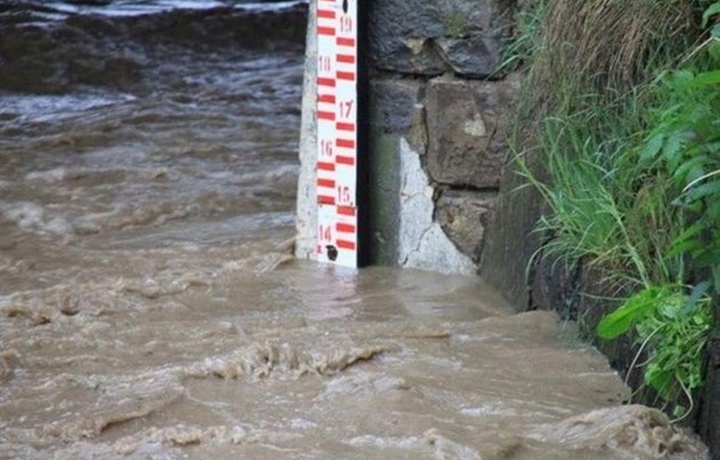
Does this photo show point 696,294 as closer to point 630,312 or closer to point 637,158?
point 630,312

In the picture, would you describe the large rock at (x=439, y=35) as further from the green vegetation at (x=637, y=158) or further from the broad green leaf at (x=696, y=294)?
the broad green leaf at (x=696, y=294)

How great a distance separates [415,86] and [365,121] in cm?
23

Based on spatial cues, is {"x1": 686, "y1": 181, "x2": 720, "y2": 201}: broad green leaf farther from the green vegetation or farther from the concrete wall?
the concrete wall

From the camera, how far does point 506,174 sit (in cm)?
526

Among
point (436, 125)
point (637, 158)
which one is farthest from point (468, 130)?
point (637, 158)

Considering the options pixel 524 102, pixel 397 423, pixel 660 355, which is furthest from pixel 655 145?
pixel 524 102

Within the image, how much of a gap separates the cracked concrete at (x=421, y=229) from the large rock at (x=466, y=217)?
0.03 meters

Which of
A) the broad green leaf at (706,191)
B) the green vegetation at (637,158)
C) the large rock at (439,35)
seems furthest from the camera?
the large rock at (439,35)

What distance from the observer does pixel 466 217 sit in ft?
17.7

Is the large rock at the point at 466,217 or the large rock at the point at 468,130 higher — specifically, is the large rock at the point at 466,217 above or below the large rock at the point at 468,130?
below

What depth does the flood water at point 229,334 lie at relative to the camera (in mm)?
3947

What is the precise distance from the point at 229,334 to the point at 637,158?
1.35m

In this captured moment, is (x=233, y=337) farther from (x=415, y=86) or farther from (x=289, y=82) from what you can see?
(x=289, y=82)

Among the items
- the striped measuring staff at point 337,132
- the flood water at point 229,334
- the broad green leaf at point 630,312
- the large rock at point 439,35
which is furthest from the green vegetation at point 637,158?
the striped measuring staff at point 337,132
